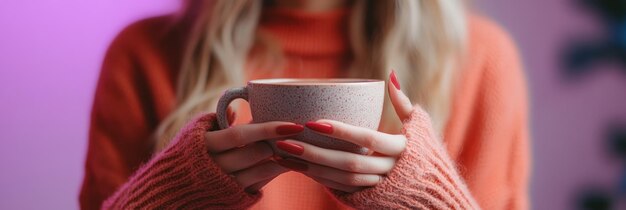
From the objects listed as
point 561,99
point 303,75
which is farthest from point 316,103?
point 561,99

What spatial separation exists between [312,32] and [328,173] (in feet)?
1.44

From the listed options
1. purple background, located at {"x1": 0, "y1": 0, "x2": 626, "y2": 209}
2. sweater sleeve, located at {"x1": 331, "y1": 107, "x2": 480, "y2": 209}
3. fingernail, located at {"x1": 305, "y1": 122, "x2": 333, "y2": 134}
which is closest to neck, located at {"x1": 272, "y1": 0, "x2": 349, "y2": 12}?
purple background, located at {"x1": 0, "y1": 0, "x2": 626, "y2": 209}

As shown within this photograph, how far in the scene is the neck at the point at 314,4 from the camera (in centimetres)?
94

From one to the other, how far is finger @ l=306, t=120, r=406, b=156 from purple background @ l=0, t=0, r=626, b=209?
2.14 ft

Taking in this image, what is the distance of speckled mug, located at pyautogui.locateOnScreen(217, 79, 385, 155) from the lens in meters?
0.48

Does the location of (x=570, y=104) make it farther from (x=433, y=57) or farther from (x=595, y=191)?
(x=433, y=57)

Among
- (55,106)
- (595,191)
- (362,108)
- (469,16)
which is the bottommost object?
(55,106)

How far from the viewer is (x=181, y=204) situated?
2.07 ft

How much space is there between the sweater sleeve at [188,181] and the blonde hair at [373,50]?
0.25 meters

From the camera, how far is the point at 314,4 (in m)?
0.94

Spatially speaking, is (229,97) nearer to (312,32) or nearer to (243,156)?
(243,156)

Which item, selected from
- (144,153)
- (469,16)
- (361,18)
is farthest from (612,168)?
(144,153)

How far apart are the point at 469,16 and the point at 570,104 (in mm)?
463

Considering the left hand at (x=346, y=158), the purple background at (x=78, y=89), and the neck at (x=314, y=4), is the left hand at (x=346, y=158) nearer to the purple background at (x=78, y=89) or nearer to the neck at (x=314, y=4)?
the neck at (x=314, y=4)
